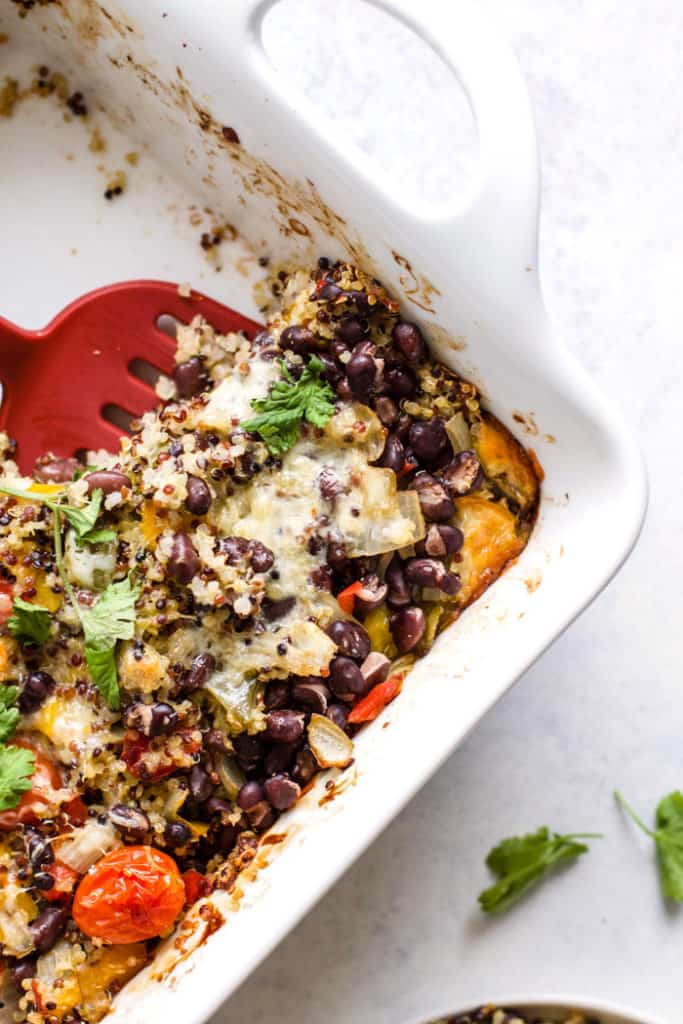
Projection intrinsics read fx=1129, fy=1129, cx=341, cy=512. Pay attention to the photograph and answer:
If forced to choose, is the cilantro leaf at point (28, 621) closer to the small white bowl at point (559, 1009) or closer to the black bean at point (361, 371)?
the black bean at point (361, 371)

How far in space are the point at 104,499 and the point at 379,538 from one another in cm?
59

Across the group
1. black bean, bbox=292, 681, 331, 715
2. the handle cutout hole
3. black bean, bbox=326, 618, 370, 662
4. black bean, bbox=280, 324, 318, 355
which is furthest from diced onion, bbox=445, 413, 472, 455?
the handle cutout hole

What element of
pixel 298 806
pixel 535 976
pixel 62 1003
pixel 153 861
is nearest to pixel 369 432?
pixel 298 806

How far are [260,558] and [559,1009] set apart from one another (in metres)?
1.40

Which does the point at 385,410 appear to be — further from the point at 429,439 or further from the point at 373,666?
the point at 373,666

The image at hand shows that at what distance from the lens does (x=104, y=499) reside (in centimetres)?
241

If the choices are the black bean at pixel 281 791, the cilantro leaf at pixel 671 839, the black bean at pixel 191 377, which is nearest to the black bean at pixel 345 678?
the black bean at pixel 281 791

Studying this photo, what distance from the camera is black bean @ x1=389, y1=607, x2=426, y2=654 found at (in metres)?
2.47

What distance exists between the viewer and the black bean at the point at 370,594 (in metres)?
2.42

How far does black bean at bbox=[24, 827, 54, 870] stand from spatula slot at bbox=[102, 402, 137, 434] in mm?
1016

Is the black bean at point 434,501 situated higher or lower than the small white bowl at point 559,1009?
higher

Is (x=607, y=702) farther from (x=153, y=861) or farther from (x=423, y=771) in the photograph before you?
(x=153, y=861)

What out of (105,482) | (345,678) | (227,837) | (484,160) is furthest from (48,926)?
(484,160)

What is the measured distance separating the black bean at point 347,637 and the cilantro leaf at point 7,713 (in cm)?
68
